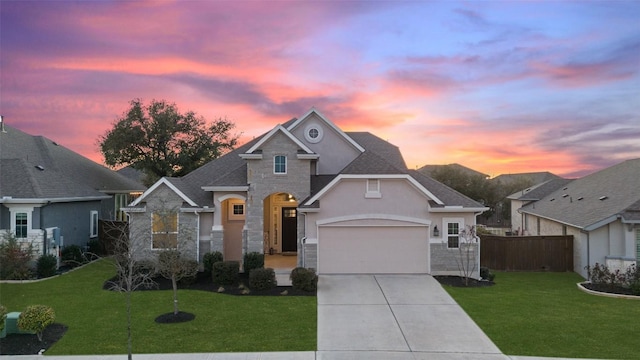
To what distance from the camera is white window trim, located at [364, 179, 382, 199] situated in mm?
17688

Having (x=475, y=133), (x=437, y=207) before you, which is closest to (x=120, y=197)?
(x=437, y=207)

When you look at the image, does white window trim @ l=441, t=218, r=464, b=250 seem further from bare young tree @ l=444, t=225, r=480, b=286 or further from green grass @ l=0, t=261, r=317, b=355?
green grass @ l=0, t=261, r=317, b=355

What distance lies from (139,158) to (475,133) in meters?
26.3

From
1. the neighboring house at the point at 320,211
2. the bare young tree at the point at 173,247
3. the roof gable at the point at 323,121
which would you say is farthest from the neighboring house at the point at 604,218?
the bare young tree at the point at 173,247

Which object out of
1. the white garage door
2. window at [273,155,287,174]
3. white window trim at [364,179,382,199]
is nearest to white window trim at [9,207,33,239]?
window at [273,155,287,174]

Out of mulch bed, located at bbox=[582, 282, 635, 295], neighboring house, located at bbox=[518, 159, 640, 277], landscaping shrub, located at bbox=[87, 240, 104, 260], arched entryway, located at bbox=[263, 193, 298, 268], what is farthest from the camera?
landscaping shrub, located at bbox=[87, 240, 104, 260]

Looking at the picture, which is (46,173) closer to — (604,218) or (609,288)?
(609,288)

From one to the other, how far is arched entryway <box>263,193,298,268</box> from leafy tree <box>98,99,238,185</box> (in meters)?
14.3

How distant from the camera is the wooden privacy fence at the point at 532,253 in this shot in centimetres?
1958

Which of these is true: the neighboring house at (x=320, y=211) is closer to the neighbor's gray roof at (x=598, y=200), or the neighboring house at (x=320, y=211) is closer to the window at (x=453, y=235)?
the window at (x=453, y=235)

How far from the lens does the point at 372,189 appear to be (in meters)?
17.8

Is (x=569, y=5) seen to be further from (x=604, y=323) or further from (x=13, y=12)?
(x=13, y=12)

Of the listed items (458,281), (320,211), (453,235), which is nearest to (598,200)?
(453,235)

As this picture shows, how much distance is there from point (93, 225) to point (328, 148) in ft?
49.8
